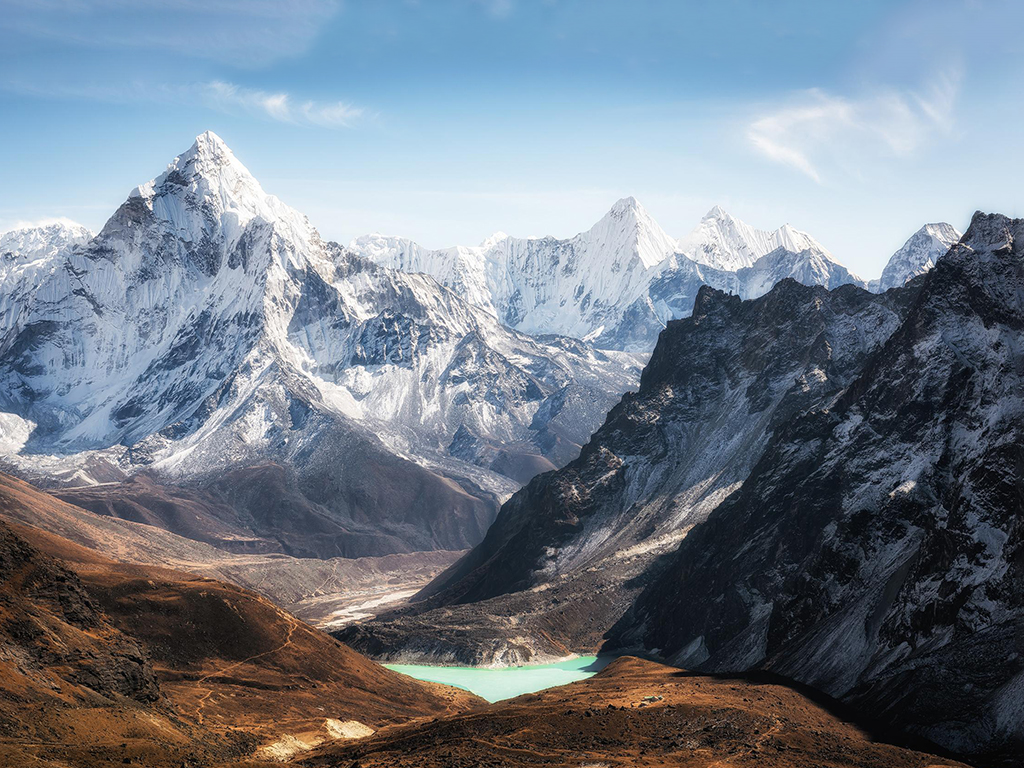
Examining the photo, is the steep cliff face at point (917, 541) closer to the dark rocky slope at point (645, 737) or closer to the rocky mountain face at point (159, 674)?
the dark rocky slope at point (645, 737)

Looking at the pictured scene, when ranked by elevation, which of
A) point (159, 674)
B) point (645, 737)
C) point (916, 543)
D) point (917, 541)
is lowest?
point (159, 674)

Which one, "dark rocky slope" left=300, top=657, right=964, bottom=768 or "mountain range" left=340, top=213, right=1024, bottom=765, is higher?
"mountain range" left=340, top=213, right=1024, bottom=765

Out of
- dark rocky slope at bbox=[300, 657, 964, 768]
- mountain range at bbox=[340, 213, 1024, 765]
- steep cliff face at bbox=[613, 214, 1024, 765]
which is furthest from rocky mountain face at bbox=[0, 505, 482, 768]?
mountain range at bbox=[340, 213, 1024, 765]

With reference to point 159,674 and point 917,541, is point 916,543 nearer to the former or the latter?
point 917,541

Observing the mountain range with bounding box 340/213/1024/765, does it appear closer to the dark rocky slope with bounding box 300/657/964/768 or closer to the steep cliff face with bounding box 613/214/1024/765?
the steep cliff face with bounding box 613/214/1024/765

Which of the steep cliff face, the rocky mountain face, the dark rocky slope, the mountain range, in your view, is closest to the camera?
the rocky mountain face

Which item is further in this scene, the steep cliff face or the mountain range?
the steep cliff face

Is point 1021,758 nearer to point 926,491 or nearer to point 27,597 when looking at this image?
point 926,491

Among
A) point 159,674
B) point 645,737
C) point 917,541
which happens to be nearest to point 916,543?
point 917,541

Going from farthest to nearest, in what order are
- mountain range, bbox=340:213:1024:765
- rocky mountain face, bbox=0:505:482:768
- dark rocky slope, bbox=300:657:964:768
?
mountain range, bbox=340:213:1024:765, dark rocky slope, bbox=300:657:964:768, rocky mountain face, bbox=0:505:482:768
